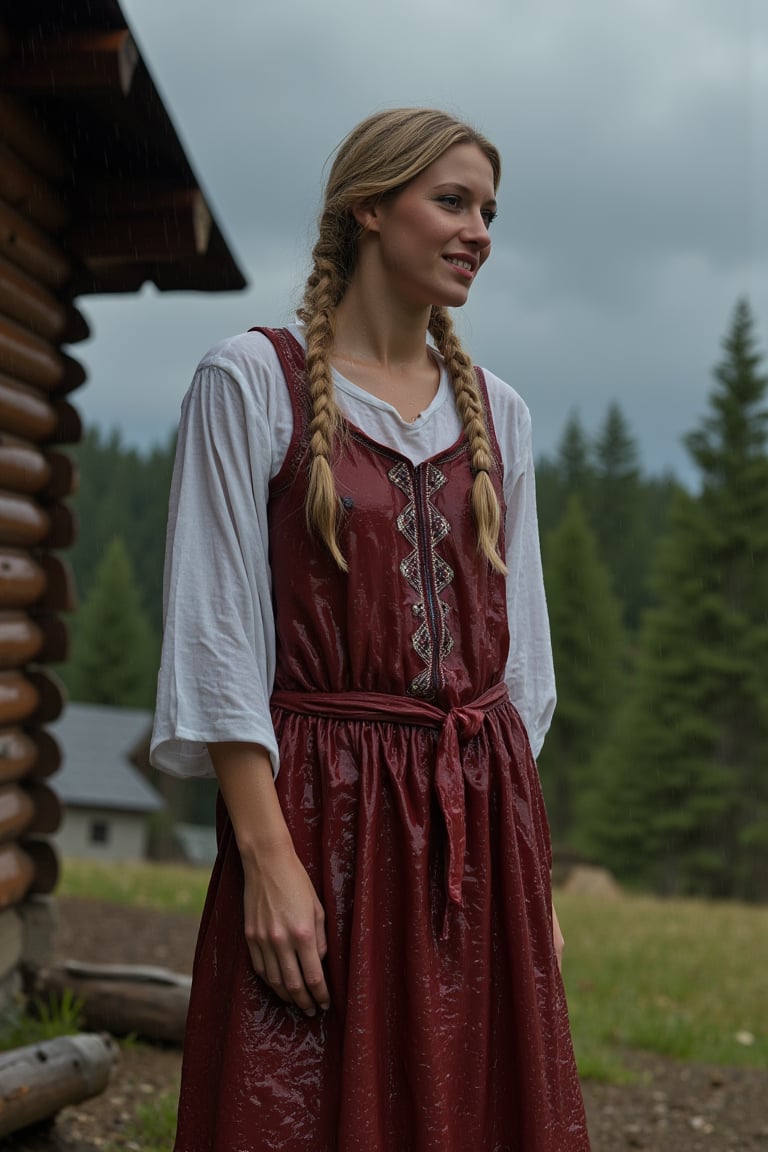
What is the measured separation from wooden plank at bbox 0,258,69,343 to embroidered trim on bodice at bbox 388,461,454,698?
10.1 feet

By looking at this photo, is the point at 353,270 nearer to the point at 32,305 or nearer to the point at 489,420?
the point at 489,420

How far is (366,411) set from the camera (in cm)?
240

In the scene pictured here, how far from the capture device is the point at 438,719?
2320mm

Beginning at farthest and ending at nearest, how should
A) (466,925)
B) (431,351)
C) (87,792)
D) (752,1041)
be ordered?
(87,792) → (752,1041) → (431,351) → (466,925)

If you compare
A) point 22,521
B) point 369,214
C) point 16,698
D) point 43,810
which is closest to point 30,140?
point 22,521

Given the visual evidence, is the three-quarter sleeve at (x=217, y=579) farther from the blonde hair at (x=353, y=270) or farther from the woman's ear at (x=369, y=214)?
the woman's ear at (x=369, y=214)

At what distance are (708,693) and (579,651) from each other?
748cm

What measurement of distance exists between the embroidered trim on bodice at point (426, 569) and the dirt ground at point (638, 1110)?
251 centimetres

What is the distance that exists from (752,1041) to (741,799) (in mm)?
23104

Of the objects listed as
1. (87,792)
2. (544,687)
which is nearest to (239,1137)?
(544,687)

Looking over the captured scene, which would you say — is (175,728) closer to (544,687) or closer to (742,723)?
(544,687)

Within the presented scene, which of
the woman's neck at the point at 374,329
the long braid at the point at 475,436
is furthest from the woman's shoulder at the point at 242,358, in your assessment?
the long braid at the point at 475,436

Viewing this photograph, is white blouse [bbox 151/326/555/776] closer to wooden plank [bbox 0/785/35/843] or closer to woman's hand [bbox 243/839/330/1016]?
woman's hand [bbox 243/839/330/1016]

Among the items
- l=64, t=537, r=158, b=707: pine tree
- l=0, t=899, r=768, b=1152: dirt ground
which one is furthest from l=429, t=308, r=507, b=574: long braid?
l=64, t=537, r=158, b=707: pine tree
